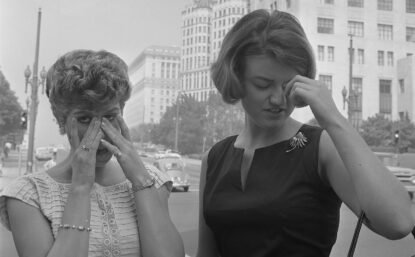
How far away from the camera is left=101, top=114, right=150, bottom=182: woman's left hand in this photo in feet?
5.00

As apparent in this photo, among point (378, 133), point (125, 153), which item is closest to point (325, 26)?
point (378, 133)

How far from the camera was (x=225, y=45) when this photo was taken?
64.1 inches

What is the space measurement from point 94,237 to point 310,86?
2.64ft

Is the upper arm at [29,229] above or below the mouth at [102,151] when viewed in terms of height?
below

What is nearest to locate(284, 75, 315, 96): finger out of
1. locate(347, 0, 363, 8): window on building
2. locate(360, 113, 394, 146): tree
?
locate(360, 113, 394, 146): tree

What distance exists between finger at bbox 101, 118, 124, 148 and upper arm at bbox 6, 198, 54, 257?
12.4 inches

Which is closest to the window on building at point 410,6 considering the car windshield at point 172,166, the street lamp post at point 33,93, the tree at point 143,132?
the tree at point 143,132

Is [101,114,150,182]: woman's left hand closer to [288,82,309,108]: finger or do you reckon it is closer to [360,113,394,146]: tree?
[288,82,309,108]: finger

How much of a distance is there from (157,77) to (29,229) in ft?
122

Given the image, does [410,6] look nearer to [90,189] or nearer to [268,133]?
[268,133]

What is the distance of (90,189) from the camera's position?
4.90 feet

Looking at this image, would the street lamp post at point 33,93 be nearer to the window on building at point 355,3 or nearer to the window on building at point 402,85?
the window on building at point 355,3

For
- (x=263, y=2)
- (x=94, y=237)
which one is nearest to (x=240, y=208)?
(x=94, y=237)

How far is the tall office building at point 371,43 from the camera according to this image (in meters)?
48.2
